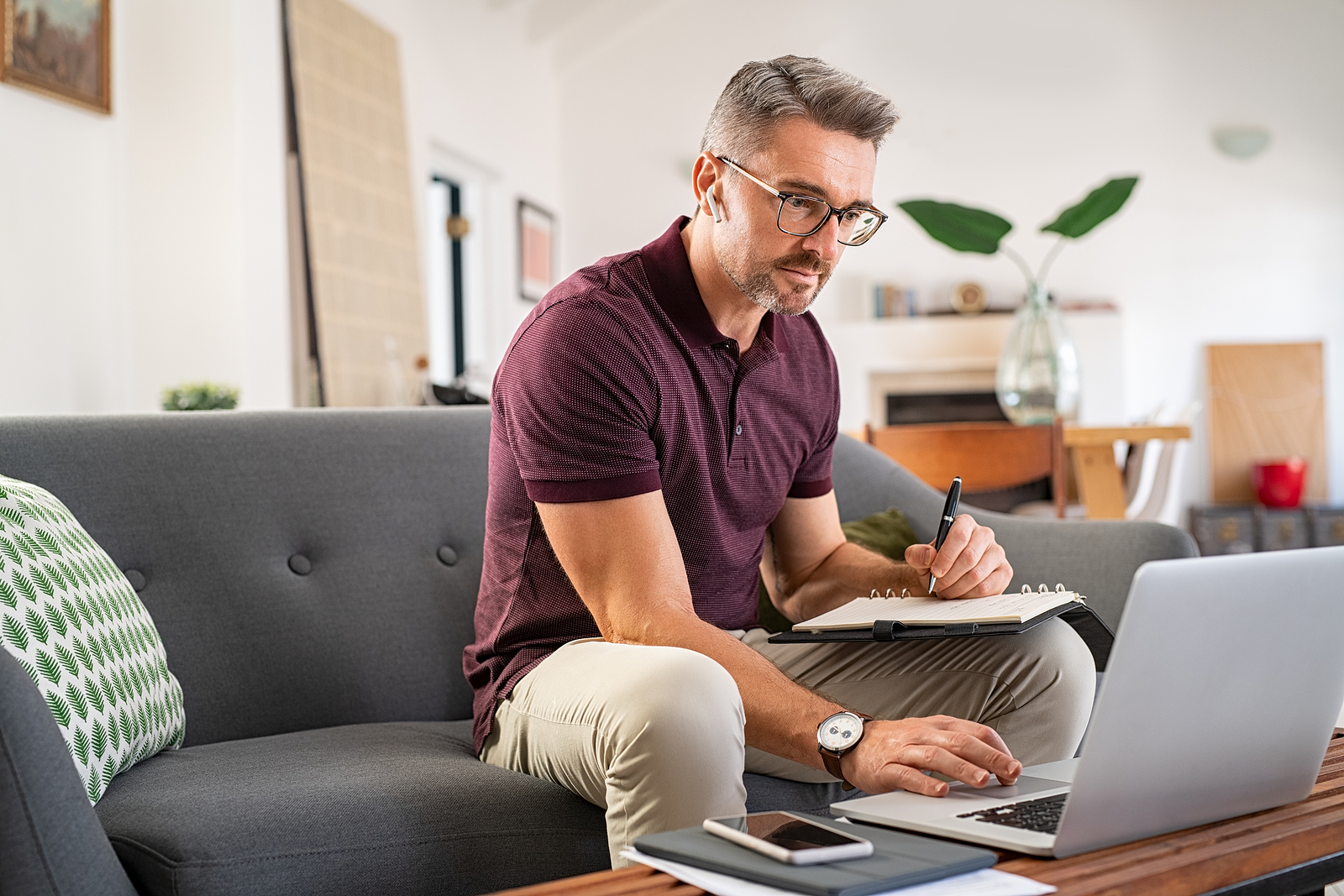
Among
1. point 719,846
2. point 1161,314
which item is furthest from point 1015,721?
point 1161,314

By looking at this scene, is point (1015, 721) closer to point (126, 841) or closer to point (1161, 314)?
point (126, 841)

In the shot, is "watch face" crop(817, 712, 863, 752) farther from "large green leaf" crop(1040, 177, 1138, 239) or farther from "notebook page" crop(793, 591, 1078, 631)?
→ "large green leaf" crop(1040, 177, 1138, 239)

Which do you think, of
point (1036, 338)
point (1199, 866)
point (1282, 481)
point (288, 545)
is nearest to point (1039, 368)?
point (1036, 338)

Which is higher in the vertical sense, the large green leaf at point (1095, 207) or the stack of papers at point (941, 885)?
the large green leaf at point (1095, 207)

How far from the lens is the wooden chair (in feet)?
10.2

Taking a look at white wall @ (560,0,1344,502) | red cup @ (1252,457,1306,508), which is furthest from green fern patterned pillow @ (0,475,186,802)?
red cup @ (1252,457,1306,508)

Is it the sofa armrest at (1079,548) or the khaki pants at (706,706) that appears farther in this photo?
the sofa armrest at (1079,548)

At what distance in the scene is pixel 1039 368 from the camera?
136 inches

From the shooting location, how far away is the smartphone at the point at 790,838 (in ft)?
2.46

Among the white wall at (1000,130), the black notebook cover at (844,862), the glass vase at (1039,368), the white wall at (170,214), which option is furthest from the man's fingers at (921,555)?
the white wall at (1000,130)

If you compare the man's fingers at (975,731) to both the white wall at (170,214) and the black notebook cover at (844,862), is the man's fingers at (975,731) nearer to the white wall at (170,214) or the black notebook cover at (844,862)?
the black notebook cover at (844,862)

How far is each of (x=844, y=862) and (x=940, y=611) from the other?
594mm

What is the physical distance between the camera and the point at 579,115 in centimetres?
704

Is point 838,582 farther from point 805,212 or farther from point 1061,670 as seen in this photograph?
point 805,212
